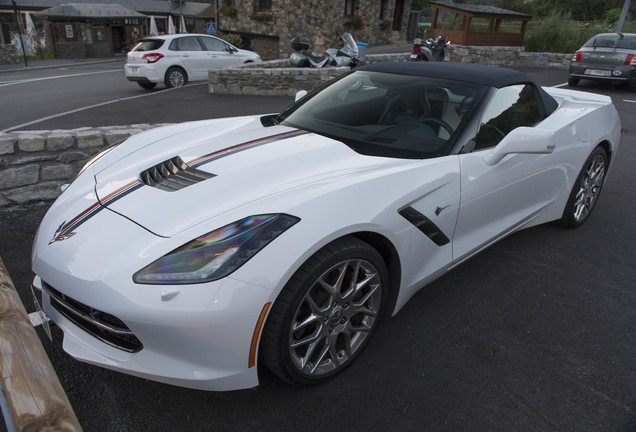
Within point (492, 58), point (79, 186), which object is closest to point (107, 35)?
point (492, 58)

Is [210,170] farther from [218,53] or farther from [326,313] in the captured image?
[218,53]

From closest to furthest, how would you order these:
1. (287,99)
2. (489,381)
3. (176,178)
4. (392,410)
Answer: (392,410) < (489,381) < (176,178) < (287,99)

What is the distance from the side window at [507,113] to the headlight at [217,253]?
1.50m

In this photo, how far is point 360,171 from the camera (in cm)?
221

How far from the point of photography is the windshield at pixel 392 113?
2609 millimetres

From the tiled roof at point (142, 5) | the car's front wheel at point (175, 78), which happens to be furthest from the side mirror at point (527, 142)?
the tiled roof at point (142, 5)

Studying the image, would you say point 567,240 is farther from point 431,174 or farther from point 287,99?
point 287,99

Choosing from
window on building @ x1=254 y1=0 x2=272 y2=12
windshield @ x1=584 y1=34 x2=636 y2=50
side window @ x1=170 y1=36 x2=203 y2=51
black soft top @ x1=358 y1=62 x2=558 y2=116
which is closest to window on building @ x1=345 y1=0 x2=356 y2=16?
window on building @ x1=254 y1=0 x2=272 y2=12

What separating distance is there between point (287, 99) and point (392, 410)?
31.1ft

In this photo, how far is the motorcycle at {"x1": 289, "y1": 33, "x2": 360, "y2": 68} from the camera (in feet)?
40.8

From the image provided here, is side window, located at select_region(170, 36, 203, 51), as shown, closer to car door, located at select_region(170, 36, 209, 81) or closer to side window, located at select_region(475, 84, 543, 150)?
car door, located at select_region(170, 36, 209, 81)

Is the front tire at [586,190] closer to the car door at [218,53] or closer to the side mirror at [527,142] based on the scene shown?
the side mirror at [527,142]

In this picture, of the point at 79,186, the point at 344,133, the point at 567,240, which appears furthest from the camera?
the point at 567,240

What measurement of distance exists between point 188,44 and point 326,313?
41.7 ft
